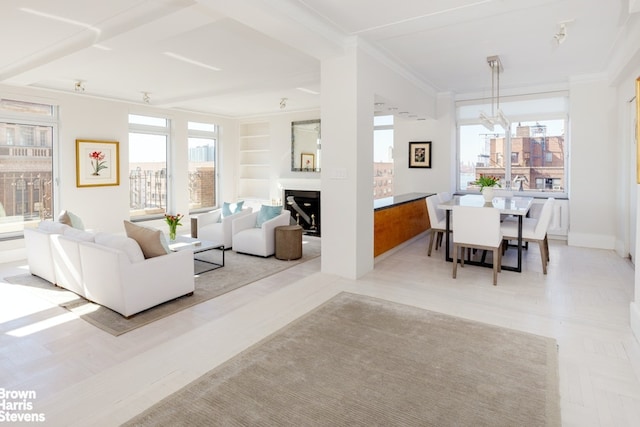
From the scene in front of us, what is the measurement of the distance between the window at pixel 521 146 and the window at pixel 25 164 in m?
7.44

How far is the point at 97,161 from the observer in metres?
6.80

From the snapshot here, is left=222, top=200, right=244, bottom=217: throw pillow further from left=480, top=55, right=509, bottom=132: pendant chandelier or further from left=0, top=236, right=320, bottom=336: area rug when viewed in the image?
left=480, top=55, right=509, bottom=132: pendant chandelier

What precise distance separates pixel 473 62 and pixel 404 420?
4.80 meters

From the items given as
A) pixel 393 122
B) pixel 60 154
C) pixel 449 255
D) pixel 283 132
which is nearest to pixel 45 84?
pixel 60 154

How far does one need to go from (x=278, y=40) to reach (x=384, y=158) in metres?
4.43

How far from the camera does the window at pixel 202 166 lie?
8.76 metres

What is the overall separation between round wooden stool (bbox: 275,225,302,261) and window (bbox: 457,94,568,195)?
12.3ft

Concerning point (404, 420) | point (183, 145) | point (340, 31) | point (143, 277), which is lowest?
point (404, 420)

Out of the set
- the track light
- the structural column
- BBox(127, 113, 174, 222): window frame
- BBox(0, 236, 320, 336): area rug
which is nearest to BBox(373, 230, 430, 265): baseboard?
the structural column

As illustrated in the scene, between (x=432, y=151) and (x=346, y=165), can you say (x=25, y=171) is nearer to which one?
(x=346, y=165)

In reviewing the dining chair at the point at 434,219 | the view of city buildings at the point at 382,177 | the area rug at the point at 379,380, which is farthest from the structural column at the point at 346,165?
the view of city buildings at the point at 382,177

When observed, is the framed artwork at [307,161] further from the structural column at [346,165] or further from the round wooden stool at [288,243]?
the structural column at [346,165]

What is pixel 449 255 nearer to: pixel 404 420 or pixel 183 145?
pixel 404 420

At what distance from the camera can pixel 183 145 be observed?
8.37 metres
